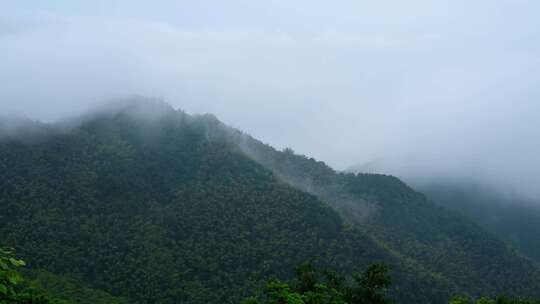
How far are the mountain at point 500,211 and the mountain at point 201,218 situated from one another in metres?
43.1

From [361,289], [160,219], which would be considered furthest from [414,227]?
[361,289]

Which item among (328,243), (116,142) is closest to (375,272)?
(328,243)

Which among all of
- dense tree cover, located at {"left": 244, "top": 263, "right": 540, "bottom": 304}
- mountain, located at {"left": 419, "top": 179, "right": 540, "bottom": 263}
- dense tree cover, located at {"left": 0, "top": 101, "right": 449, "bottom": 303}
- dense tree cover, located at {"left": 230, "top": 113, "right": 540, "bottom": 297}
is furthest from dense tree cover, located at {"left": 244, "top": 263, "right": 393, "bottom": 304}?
mountain, located at {"left": 419, "top": 179, "right": 540, "bottom": 263}

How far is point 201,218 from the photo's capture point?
92.2 m

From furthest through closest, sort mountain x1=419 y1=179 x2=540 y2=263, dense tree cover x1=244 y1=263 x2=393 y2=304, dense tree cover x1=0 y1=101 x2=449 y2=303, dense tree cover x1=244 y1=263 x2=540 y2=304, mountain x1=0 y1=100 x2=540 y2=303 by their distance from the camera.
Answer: mountain x1=419 y1=179 x2=540 y2=263 → mountain x1=0 y1=100 x2=540 y2=303 → dense tree cover x1=0 y1=101 x2=449 y2=303 → dense tree cover x1=244 y1=263 x2=540 y2=304 → dense tree cover x1=244 y1=263 x2=393 y2=304

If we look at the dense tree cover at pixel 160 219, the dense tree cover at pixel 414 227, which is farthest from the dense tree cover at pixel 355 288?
the dense tree cover at pixel 414 227

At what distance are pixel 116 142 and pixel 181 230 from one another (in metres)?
33.1

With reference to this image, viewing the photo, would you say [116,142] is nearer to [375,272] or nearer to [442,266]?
[442,266]

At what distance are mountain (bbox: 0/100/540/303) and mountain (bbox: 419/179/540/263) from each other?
43.1m

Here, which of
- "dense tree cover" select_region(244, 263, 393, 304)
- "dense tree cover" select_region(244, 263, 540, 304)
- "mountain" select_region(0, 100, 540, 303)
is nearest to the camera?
"dense tree cover" select_region(244, 263, 393, 304)

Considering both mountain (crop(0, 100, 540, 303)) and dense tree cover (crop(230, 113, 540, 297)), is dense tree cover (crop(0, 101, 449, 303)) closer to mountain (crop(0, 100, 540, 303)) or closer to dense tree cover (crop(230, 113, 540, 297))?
mountain (crop(0, 100, 540, 303))

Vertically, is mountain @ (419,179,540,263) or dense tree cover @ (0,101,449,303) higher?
mountain @ (419,179,540,263)

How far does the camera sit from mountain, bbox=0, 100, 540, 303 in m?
76.2

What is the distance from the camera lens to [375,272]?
1216 inches
